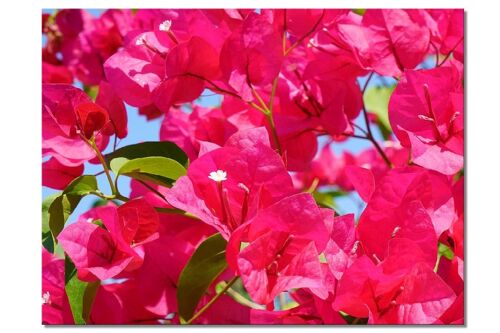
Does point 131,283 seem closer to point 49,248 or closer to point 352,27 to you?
point 49,248

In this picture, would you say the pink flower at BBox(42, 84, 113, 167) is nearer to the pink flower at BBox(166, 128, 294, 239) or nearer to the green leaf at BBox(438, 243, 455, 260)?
the pink flower at BBox(166, 128, 294, 239)

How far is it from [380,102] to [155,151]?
39.5 inches

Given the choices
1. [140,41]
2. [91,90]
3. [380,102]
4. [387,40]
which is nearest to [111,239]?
[140,41]

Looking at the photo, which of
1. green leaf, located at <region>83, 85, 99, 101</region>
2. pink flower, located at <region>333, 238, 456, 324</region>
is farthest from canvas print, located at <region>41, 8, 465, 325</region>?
green leaf, located at <region>83, 85, 99, 101</region>

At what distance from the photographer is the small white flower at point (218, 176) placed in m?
0.87

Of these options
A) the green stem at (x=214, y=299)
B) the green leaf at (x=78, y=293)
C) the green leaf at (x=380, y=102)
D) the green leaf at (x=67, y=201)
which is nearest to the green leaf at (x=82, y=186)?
the green leaf at (x=67, y=201)

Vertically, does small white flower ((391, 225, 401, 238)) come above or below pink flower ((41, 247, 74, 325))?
above

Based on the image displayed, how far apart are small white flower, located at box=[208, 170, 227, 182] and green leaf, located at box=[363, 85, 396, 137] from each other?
1049 millimetres

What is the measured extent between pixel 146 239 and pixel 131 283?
0.11 m

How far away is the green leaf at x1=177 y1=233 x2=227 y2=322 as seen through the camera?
936mm

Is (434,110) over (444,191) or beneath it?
over

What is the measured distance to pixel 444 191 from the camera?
3.15 feet
